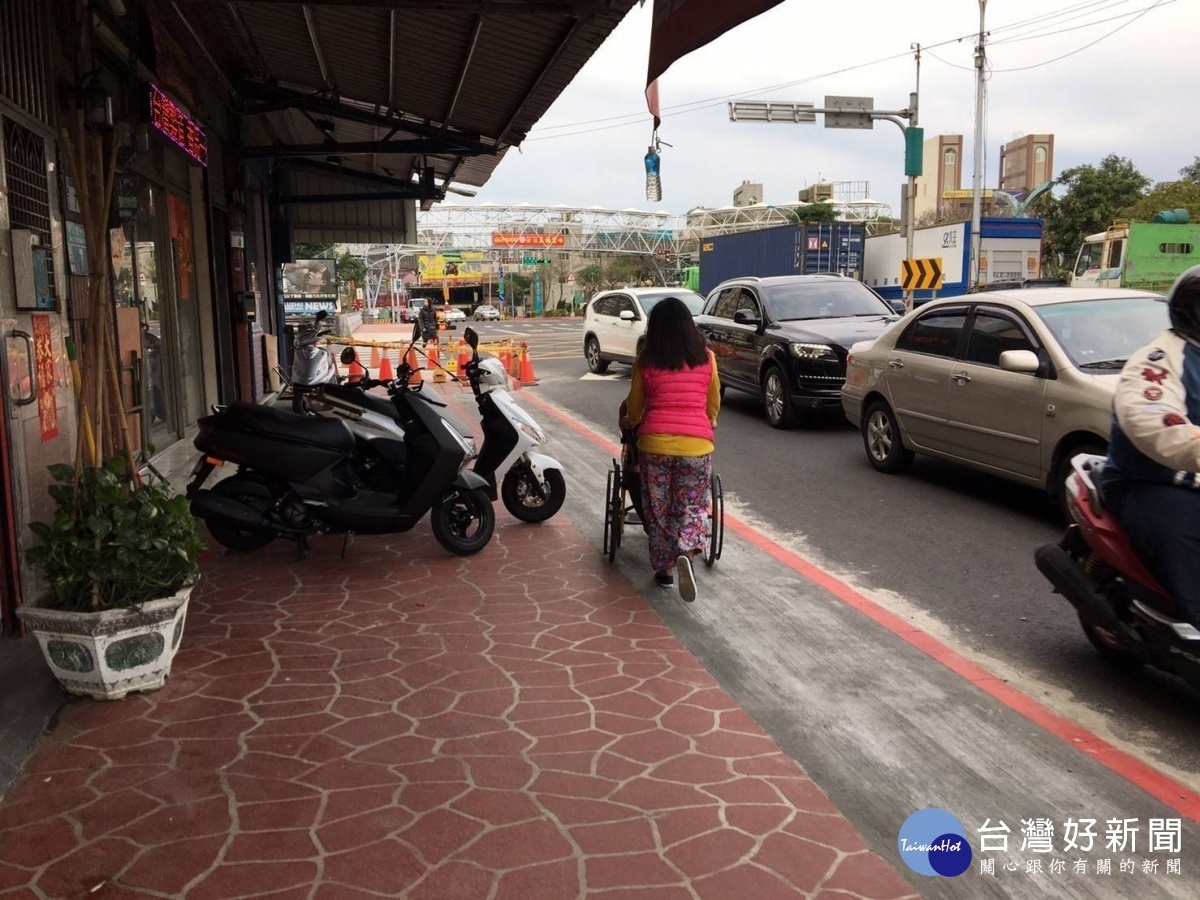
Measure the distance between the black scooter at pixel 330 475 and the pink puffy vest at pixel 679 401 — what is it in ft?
4.54

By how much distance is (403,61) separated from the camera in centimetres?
881

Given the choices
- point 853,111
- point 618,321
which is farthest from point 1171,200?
point 618,321

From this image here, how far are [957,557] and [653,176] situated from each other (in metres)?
5.44

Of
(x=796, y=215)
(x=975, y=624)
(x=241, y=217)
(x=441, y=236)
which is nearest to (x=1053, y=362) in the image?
(x=975, y=624)

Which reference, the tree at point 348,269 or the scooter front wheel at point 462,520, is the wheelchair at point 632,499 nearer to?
the scooter front wheel at point 462,520

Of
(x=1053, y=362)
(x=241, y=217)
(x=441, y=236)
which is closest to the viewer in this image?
(x=1053, y=362)

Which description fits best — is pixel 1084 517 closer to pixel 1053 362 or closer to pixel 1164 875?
pixel 1164 875

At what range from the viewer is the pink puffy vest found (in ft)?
18.0

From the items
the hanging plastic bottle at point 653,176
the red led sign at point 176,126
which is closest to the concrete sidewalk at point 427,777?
the red led sign at point 176,126

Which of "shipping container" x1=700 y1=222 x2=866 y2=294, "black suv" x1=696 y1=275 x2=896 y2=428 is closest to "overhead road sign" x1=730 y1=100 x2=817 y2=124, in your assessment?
"shipping container" x1=700 y1=222 x2=866 y2=294

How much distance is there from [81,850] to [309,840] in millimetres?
696

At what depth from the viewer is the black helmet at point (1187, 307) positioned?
374 cm

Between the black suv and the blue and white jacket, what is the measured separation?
7248 mm

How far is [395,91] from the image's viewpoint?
33.1 feet
